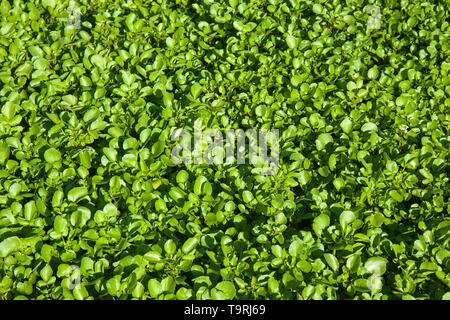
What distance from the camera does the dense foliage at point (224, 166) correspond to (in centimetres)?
168

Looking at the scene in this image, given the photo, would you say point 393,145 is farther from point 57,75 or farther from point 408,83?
point 57,75

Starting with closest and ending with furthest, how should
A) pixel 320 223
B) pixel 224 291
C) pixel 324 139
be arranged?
1. pixel 224 291
2. pixel 320 223
3. pixel 324 139

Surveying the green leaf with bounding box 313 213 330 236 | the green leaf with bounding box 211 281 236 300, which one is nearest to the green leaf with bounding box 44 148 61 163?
the green leaf with bounding box 211 281 236 300

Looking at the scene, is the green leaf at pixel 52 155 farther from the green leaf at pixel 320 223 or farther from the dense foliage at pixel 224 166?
the green leaf at pixel 320 223

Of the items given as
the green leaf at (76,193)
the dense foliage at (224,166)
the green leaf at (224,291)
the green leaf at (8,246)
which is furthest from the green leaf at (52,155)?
the green leaf at (224,291)

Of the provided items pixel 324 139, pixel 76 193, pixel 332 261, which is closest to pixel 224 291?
pixel 332 261

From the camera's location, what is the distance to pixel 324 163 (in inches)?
83.6

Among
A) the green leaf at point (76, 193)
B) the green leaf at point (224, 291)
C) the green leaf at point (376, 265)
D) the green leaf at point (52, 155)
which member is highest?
the green leaf at point (52, 155)

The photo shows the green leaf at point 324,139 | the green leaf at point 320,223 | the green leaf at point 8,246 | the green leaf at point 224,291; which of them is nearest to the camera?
the green leaf at point 224,291

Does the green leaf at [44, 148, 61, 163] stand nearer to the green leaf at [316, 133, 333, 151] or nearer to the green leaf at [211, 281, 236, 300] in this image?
the green leaf at [211, 281, 236, 300]

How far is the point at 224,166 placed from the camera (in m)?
2.07

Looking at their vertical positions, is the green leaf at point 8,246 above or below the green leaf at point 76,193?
Answer: below

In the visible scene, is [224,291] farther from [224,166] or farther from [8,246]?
[8,246]

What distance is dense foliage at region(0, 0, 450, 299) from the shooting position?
66.3 inches
